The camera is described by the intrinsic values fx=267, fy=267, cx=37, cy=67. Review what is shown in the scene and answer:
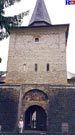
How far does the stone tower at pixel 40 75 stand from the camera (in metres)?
22.0

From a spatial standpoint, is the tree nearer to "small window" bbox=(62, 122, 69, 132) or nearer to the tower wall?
"small window" bbox=(62, 122, 69, 132)

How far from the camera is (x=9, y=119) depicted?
21469mm

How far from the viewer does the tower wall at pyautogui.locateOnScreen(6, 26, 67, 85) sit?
24.4 metres

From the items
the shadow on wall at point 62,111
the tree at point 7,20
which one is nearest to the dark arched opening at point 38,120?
the shadow on wall at point 62,111

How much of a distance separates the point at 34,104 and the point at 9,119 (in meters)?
2.74

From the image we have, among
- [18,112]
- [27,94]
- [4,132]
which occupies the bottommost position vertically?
[4,132]

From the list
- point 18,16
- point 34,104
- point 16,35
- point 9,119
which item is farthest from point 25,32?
point 18,16

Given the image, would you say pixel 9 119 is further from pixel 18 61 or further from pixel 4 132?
pixel 18 61

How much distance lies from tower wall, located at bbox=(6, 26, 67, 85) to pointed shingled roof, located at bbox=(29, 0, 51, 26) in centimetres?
108

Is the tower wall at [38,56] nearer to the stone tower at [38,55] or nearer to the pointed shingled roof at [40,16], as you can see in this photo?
the stone tower at [38,55]

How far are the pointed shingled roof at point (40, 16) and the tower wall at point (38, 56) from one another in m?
1.08

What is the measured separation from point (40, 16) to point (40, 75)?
6494 millimetres

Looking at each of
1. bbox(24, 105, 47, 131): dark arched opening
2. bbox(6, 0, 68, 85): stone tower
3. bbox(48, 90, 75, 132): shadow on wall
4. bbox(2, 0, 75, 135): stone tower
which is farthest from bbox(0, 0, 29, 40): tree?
bbox(24, 105, 47, 131): dark arched opening

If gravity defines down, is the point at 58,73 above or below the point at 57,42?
below
